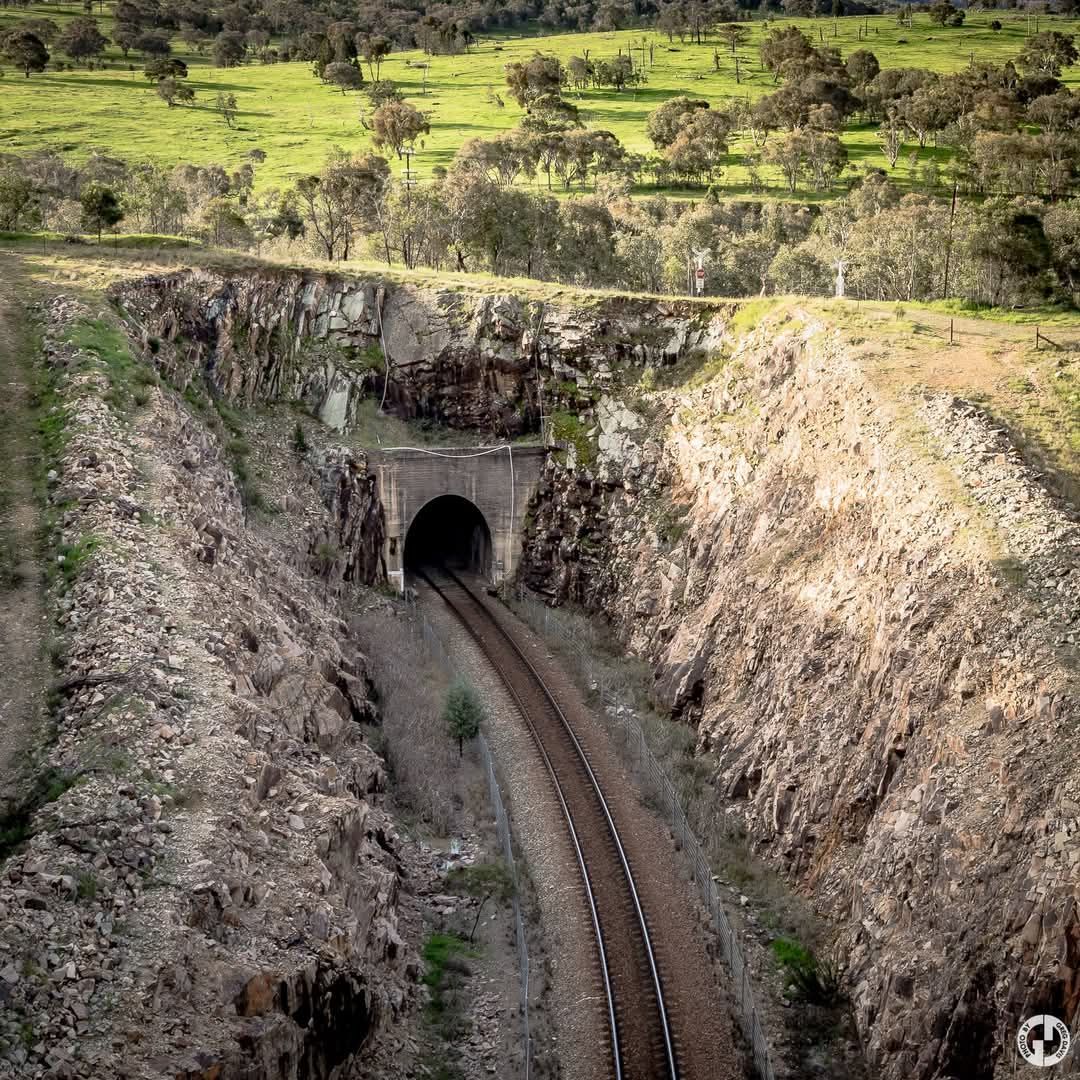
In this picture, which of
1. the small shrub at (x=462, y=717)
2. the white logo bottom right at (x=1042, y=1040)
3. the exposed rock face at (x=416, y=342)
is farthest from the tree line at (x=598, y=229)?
the white logo bottom right at (x=1042, y=1040)

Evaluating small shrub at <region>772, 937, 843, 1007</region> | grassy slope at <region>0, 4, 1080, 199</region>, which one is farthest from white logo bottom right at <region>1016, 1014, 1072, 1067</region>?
grassy slope at <region>0, 4, 1080, 199</region>

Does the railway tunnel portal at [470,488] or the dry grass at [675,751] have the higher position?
the railway tunnel portal at [470,488]

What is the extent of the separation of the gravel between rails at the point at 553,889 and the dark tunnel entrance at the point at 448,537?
34.6 feet

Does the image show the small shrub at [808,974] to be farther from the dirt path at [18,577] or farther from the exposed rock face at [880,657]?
the dirt path at [18,577]

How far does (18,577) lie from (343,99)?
98926 millimetres

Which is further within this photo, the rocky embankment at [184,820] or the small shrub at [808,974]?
the small shrub at [808,974]

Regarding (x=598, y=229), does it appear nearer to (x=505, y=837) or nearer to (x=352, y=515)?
(x=352, y=515)

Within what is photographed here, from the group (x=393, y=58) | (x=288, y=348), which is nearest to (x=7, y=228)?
(x=288, y=348)

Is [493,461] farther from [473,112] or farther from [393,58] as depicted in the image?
[393,58]

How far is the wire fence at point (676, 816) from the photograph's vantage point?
78.0ft

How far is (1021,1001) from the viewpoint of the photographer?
61.5 ft

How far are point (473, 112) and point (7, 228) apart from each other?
62.2 m

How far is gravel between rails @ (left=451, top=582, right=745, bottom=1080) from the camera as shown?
2308cm

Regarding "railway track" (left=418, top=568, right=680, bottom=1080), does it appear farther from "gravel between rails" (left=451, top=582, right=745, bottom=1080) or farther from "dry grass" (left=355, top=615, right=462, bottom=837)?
"dry grass" (left=355, top=615, right=462, bottom=837)
